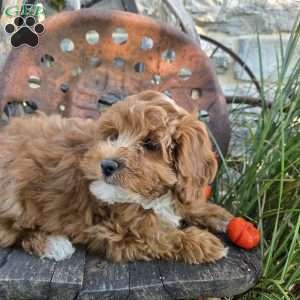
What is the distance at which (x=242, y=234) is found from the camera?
2.20m

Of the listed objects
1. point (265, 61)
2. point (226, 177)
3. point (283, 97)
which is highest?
point (283, 97)

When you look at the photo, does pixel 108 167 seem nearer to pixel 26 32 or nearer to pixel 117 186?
pixel 117 186

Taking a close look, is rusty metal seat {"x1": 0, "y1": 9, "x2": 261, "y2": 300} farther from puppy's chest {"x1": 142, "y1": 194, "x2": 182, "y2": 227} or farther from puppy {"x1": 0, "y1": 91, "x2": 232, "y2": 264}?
puppy's chest {"x1": 142, "y1": 194, "x2": 182, "y2": 227}

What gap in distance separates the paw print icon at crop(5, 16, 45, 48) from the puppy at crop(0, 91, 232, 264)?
614mm

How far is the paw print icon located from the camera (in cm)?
263

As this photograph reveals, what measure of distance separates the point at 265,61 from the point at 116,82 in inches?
67.9

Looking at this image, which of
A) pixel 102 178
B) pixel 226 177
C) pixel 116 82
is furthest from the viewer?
pixel 226 177

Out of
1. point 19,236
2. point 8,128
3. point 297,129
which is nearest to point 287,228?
point 297,129

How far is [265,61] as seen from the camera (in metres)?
4.04

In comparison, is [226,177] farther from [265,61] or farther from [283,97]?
[265,61]

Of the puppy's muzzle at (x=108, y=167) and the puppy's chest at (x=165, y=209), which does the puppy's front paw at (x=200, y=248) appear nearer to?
the puppy's chest at (x=165, y=209)

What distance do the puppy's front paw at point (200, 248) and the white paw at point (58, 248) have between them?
479mm

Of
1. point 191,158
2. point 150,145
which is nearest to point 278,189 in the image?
point 191,158

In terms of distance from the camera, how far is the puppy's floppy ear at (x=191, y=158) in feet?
6.31
